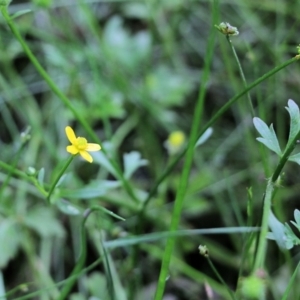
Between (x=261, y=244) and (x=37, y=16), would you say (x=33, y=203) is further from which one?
(x=261, y=244)

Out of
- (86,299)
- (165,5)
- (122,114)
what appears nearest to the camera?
(86,299)

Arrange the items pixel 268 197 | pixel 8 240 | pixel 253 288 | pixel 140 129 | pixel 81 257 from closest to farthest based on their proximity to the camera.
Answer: pixel 253 288 < pixel 268 197 < pixel 81 257 < pixel 8 240 < pixel 140 129

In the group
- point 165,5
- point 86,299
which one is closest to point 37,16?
point 165,5

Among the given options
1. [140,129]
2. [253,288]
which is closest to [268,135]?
[253,288]

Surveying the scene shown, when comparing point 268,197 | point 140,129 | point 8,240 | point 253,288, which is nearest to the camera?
point 253,288

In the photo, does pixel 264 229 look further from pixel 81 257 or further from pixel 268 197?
pixel 81 257

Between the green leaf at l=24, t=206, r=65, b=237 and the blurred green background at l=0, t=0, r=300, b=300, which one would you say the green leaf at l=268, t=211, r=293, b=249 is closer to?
the blurred green background at l=0, t=0, r=300, b=300

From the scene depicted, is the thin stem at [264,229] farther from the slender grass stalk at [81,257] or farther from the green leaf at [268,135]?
the slender grass stalk at [81,257]

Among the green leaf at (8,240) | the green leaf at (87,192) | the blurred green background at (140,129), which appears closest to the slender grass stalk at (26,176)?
the green leaf at (87,192)

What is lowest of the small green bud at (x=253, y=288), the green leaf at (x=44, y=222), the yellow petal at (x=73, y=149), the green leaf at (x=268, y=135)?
the green leaf at (x=44, y=222)
